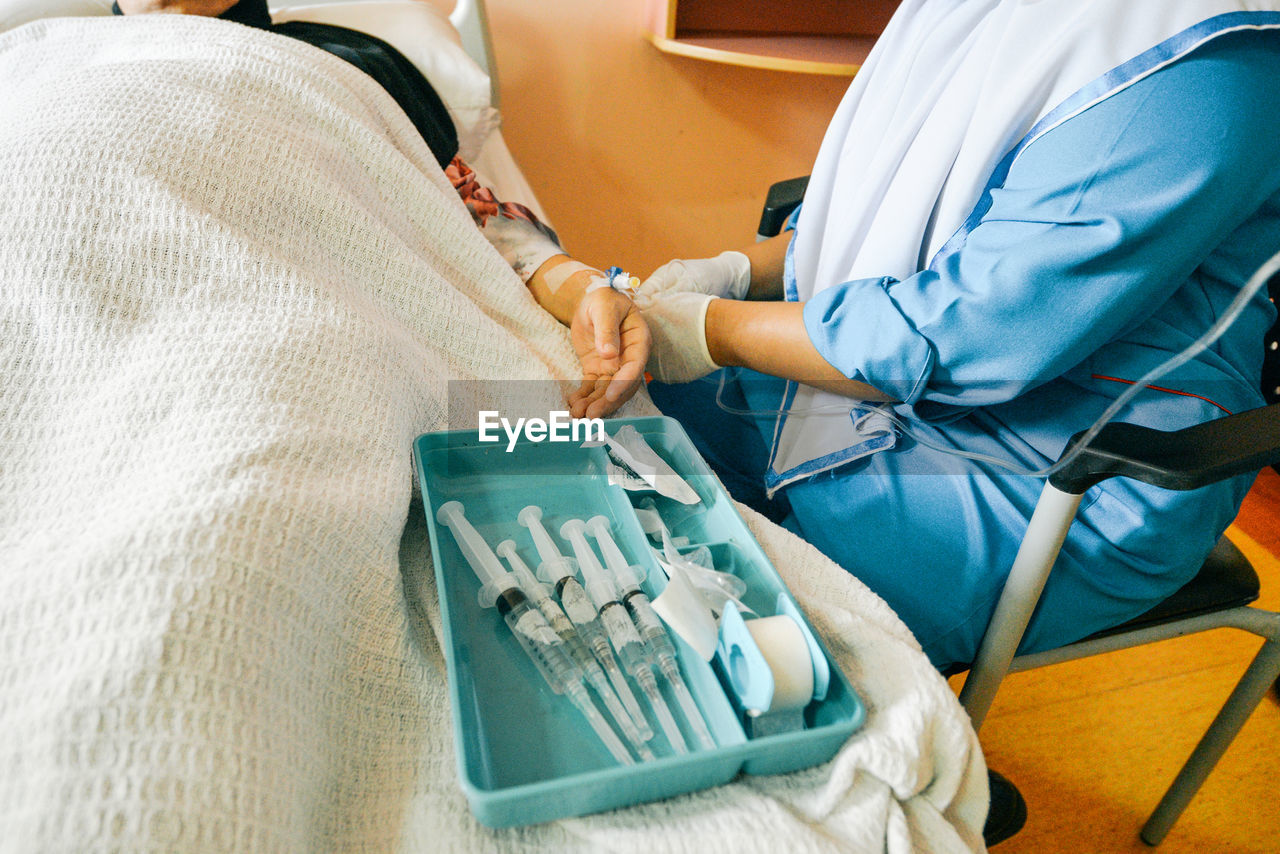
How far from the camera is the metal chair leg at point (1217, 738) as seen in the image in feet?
2.77

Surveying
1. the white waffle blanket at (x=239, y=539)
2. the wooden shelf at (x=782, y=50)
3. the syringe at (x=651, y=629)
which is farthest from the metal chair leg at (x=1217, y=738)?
the wooden shelf at (x=782, y=50)

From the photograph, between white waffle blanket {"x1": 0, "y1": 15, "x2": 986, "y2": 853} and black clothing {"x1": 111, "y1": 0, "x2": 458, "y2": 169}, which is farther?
black clothing {"x1": 111, "y1": 0, "x2": 458, "y2": 169}

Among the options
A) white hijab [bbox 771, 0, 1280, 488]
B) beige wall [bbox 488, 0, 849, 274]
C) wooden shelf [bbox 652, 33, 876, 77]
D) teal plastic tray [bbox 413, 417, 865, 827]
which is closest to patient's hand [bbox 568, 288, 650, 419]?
teal plastic tray [bbox 413, 417, 865, 827]

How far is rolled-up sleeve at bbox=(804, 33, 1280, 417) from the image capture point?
0.54 metres

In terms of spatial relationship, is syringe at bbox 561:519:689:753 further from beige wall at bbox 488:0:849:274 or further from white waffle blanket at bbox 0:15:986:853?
beige wall at bbox 488:0:849:274

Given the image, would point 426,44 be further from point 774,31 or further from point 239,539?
point 239,539

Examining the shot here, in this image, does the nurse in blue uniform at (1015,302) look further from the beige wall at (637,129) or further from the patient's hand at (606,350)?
the beige wall at (637,129)

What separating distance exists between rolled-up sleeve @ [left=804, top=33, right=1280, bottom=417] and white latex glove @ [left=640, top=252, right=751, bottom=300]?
389 millimetres

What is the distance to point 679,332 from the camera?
89 cm

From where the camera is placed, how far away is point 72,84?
2.17 ft

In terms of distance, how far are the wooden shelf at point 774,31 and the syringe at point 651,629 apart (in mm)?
1273

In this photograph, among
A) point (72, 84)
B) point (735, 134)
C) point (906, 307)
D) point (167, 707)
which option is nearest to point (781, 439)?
point (906, 307)

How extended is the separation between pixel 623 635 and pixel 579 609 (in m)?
0.04

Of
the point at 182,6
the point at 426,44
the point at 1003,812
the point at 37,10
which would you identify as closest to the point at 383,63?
the point at 426,44
